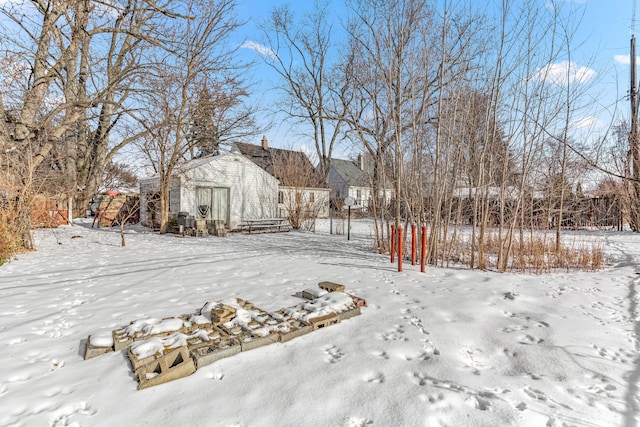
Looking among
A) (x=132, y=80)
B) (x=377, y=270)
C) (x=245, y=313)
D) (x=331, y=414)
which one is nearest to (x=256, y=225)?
(x=132, y=80)

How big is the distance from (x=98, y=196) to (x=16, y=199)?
16.1 metres

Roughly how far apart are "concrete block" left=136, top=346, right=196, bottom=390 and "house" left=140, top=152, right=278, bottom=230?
35.4 feet

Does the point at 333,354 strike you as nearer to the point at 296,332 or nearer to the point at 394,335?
the point at 296,332

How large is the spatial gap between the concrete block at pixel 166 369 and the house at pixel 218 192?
1079 centimetres

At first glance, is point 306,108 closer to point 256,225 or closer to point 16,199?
point 256,225

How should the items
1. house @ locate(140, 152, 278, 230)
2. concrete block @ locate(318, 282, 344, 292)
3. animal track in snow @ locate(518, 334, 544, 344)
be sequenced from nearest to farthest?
animal track in snow @ locate(518, 334, 544, 344), concrete block @ locate(318, 282, 344, 292), house @ locate(140, 152, 278, 230)

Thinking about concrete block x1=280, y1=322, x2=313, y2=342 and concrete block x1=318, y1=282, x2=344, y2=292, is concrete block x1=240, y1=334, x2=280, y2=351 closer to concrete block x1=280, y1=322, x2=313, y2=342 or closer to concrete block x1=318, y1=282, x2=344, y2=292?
concrete block x1=280, y1=322, x2=313, y2=342

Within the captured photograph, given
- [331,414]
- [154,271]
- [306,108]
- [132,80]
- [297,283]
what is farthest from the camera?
[306,108]

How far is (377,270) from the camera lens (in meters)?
6.02

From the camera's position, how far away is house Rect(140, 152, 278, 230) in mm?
13695

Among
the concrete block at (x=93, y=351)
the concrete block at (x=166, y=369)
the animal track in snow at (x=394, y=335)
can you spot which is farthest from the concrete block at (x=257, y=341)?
the concrete block at (x=93, y=351)

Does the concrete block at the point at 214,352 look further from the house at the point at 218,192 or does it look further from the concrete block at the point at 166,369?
the house at the point at 218,192

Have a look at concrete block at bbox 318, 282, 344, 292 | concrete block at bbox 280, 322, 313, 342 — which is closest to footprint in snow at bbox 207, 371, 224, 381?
concrete block at bbox 280, 322, 313, 342

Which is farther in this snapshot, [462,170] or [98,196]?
[98,196]
